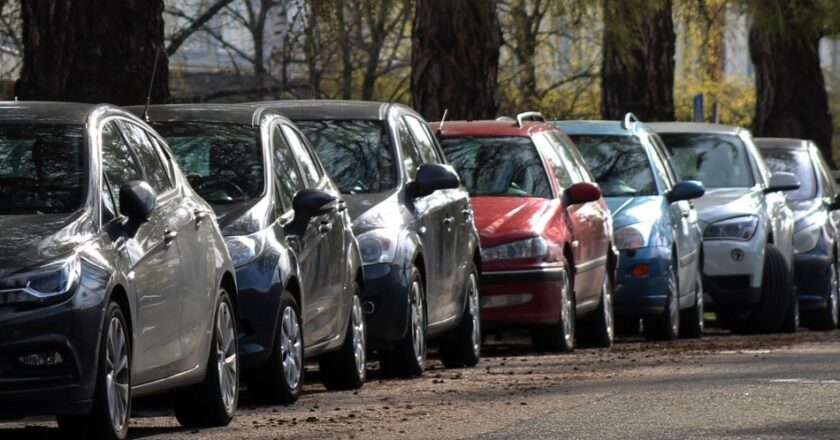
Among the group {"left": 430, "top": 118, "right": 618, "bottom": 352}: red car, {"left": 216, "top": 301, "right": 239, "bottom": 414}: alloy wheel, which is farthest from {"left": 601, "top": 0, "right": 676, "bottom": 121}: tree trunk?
{"left": 216, "top": 301, "right": 239, "bottom": 414}: alloy wheel

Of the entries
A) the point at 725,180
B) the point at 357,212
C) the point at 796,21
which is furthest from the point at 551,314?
the point at 796,21

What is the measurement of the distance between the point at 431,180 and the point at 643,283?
16.2ft

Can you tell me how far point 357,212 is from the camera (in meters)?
12.6

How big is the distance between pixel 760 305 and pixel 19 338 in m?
12.8

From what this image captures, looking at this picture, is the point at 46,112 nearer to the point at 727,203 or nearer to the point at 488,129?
the point at 488,129

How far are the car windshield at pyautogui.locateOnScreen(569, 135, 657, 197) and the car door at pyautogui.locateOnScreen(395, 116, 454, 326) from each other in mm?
4434

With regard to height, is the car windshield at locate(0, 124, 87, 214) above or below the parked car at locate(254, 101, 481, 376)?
above

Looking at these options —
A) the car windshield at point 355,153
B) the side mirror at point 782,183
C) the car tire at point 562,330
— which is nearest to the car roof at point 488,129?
the car tire at point 562,330

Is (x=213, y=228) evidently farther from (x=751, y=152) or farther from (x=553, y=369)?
(x=751, y=152)

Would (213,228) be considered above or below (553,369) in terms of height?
above

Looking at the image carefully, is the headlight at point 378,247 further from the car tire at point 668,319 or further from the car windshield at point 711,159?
the car windshield at point 711,159

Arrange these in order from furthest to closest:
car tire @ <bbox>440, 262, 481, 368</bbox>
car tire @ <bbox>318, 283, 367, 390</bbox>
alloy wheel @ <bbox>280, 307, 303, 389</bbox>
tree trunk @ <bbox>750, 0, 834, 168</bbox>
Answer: tree trunk @ <bbox>750, 0, 834, 168</bbox>
car tire @ <bbox>440, 262, 481, 368</bbox>
car tire @ <bbox>318, 283, 367, 390</bbox>
alloy wheel @ <bbox>280, 307, 303, 389</bbox>

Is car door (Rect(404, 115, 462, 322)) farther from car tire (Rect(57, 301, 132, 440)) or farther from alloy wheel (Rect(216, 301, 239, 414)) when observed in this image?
car tire (Rect(57, 301, 132, 440))

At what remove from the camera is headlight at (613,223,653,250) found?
17609mm
